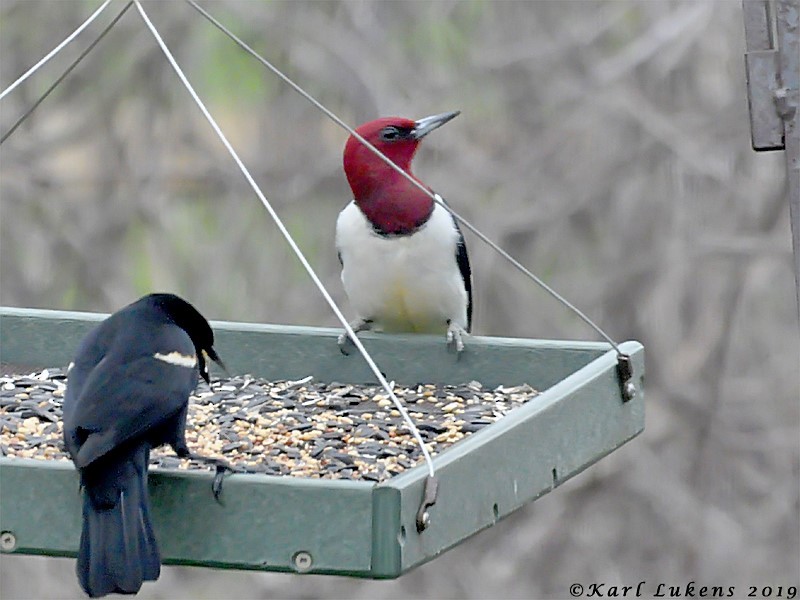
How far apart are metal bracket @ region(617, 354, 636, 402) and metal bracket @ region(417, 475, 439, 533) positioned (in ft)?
3.29

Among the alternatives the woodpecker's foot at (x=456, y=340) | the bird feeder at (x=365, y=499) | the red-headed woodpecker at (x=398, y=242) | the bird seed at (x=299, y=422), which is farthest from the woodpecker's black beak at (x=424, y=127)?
the bird feeder at (x=365, y=499)

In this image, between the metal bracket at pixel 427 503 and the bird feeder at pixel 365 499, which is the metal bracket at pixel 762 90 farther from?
the metal bracket at pixel 427 503

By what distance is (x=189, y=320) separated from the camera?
3.89 metres

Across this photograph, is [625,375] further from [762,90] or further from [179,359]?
[179,359]

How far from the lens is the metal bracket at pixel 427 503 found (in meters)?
3.03

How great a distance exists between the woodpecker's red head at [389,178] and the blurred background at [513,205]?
175 cm

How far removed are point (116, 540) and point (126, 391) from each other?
0.38m

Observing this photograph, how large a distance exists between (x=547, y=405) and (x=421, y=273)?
1526mm

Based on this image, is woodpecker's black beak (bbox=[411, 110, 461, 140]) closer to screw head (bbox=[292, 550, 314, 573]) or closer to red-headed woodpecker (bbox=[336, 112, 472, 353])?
red-headed woodpecker (bbox=[336, 112, 472, 353])

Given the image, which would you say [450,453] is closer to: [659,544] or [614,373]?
[614,373]

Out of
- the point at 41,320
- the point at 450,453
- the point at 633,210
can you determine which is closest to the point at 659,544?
the point at 633,210

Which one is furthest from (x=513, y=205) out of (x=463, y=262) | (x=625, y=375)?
(x=625, y=375)

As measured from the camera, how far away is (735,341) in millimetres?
7020

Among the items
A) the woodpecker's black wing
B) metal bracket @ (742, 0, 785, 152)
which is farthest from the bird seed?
metal bracket @ (742, 0, 785, 152)
